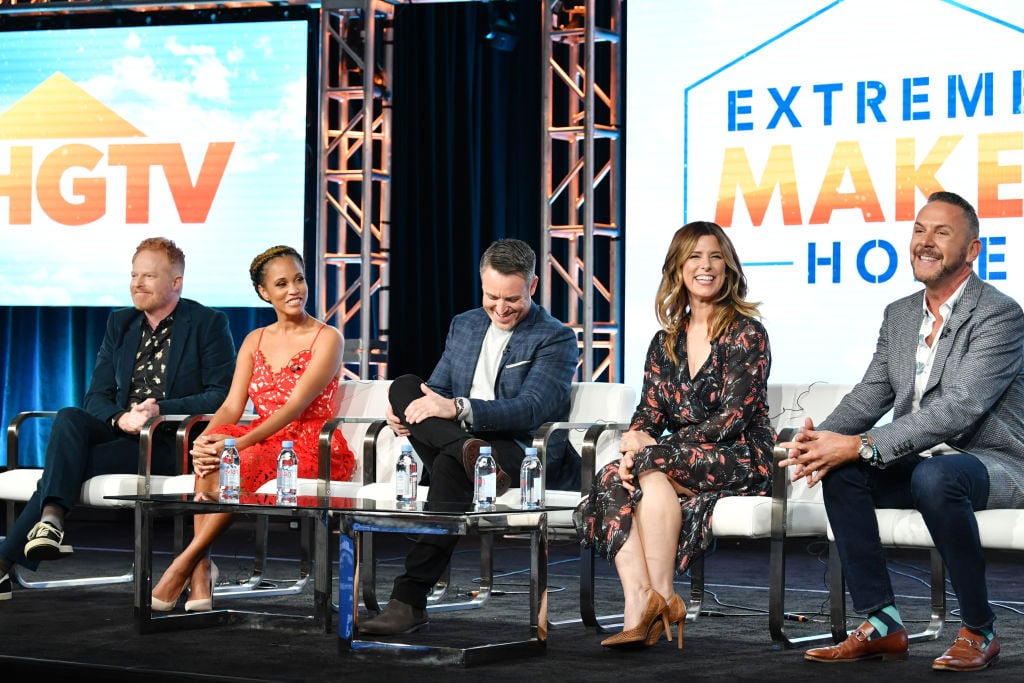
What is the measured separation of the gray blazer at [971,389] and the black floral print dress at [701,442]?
35 cm

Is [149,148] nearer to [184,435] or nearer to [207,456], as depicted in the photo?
[184,435]

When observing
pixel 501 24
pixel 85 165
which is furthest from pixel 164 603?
pixel 85 165

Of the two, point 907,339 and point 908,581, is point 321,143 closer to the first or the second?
point 908,581

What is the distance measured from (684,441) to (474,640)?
28.9 inches

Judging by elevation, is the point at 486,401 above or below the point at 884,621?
above

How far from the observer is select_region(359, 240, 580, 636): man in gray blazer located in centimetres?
380

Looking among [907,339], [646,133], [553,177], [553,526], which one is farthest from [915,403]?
[553,177]

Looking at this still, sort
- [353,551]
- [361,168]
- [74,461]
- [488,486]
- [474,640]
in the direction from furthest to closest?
[361,168]
[74,461]
[474,640]
[488,486]
[353,551]

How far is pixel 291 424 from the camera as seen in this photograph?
14.9 ft

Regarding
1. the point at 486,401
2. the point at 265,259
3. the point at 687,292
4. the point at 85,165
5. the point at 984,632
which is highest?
the point at 85,165

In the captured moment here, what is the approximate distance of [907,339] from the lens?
367 cm

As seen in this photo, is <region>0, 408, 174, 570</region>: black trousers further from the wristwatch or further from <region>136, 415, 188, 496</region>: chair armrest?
the wristwatch

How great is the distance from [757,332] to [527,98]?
3317 millimetres

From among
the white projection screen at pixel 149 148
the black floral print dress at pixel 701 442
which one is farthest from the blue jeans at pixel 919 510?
the white projection screen at pixel 149 148
